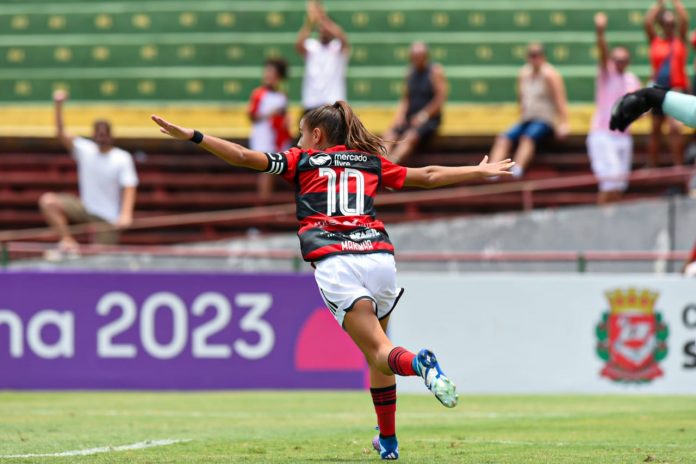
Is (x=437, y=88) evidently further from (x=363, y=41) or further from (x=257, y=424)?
(x=257, y=424)

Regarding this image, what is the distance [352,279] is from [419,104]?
10.6 m

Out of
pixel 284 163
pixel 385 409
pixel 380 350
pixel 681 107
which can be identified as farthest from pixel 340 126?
pixel 681 107

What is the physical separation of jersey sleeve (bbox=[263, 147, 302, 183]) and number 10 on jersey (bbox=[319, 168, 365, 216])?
15 centimetres

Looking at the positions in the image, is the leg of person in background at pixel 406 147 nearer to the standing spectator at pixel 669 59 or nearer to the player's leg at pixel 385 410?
the standing spectator at pixel 669 59

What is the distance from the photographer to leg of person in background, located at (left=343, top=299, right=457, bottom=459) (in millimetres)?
6262

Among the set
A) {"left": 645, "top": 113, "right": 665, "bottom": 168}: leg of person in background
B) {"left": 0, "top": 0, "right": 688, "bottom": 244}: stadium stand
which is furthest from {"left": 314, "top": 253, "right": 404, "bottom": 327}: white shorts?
{"left": 0, "top": 0, "right": 688, "bottom": 244}: stadium stand

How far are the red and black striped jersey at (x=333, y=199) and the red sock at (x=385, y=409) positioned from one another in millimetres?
774

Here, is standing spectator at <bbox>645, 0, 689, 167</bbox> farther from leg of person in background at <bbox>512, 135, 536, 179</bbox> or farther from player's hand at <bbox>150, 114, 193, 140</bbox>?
player's hand at <bbox>150, 114, 193, 140</bbox>

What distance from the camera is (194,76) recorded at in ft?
69.4

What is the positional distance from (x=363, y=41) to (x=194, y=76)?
2.68 metres

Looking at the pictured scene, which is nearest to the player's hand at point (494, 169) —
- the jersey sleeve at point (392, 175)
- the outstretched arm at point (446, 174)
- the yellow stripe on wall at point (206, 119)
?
the outstretched arm at point (446, 174)

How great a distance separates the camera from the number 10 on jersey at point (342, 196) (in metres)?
6.99

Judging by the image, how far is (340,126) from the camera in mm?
7133

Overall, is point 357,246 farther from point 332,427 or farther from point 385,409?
point 332,427
